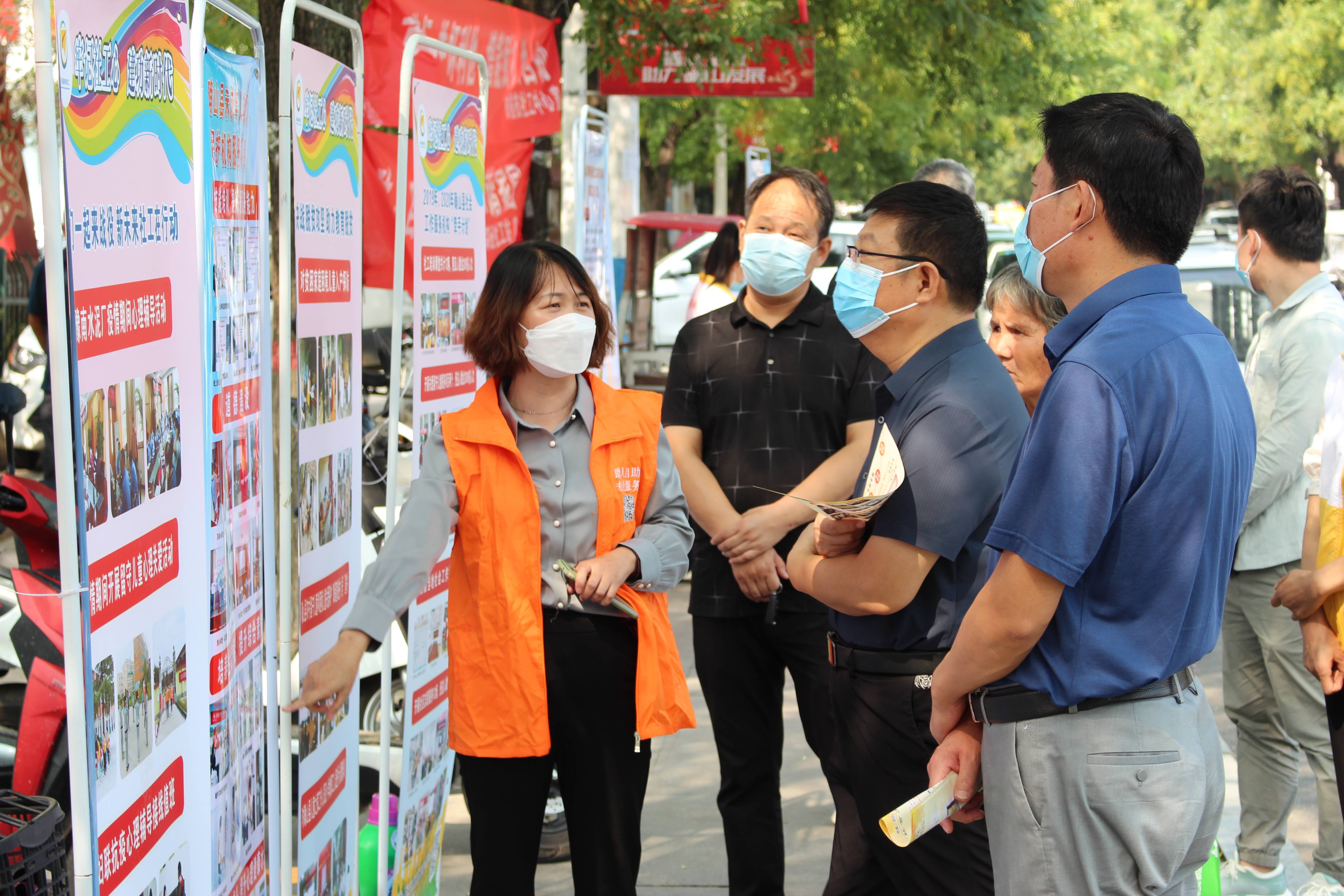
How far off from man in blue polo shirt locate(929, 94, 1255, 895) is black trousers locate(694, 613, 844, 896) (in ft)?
5.56

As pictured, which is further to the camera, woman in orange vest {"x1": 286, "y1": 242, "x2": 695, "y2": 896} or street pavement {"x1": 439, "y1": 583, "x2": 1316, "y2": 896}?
street pavement {"x1": 439, "y1": 583, "x2": 1316, "y2": 896}

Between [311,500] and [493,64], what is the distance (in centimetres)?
276

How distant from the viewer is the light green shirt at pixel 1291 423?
13.4ft

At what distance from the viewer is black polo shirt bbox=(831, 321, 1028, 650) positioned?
96.9 inches

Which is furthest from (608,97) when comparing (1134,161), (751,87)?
(1134,161)

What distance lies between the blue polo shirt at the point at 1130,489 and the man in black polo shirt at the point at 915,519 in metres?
0.47

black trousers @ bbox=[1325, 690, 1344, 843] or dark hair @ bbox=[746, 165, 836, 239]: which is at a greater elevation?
dark hair @ bbox=[746, 165, 836, 239]

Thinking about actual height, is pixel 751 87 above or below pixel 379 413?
above

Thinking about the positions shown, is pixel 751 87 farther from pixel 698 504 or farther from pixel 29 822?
pixel 29 822

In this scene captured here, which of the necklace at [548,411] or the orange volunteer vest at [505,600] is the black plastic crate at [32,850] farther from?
the necklace at [548,411]

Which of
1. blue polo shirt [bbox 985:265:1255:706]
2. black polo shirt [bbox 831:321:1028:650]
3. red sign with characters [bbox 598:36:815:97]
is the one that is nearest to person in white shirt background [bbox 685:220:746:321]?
red sign with characters [bbox 598:36:815:97]

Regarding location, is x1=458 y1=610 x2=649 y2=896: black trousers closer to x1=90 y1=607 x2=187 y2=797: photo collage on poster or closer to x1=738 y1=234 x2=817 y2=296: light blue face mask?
x1=90 y1=607 x2=187 y2=797: photo collage on poster

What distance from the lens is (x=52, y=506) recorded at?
386 cm

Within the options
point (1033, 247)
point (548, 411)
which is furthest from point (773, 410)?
point (1033, 247)
